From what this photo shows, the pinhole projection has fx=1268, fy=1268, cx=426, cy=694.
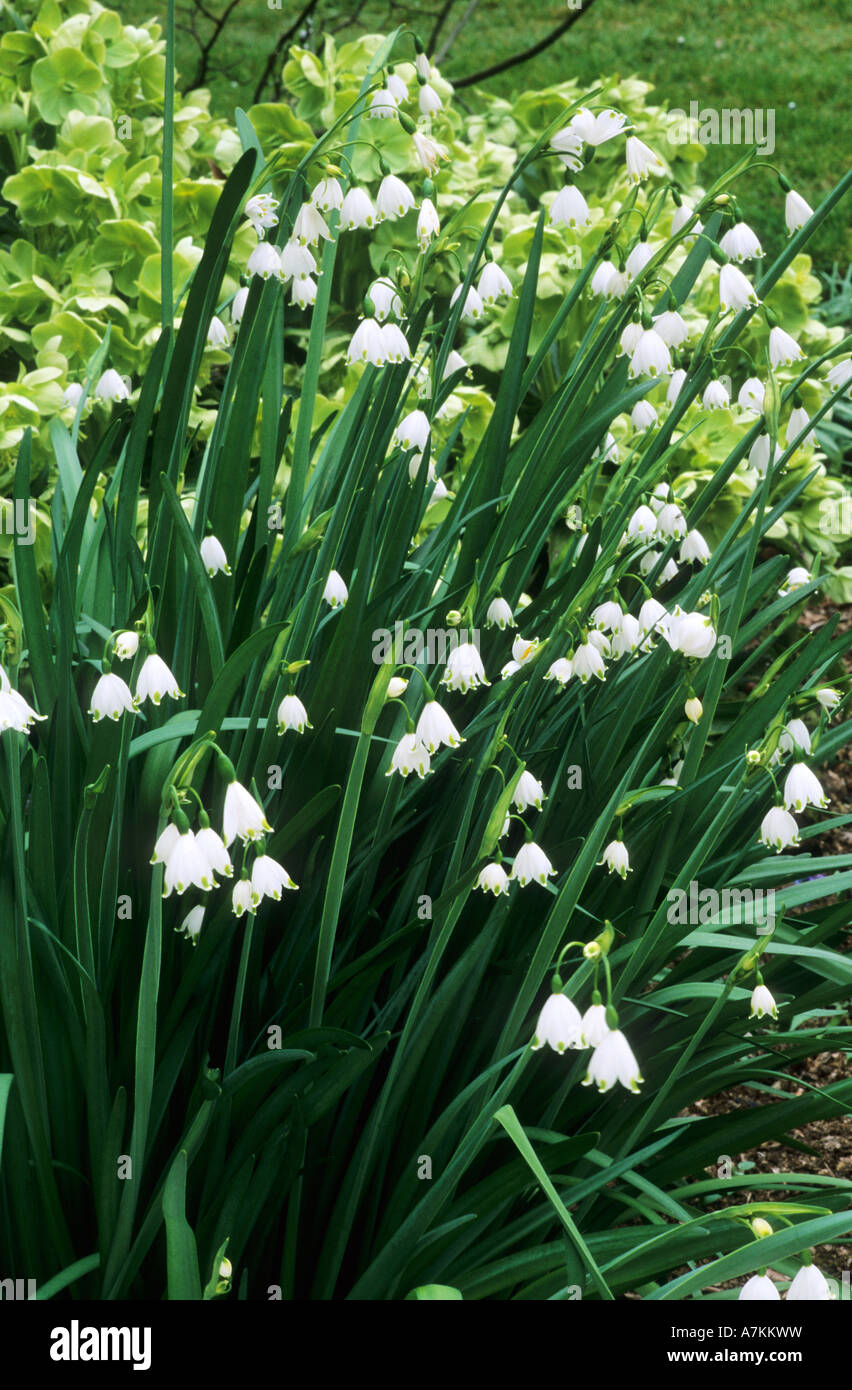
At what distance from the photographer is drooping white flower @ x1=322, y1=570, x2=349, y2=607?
194 centimetres

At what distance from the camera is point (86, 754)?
1.90 meters

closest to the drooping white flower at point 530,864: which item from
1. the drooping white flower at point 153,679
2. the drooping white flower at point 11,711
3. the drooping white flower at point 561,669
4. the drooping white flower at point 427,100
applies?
the drooping white flower at point 561,669

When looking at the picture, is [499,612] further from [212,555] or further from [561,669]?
[212,555]

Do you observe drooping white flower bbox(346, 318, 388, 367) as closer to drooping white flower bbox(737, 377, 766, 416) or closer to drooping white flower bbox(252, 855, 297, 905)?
drooping white flower bbox(737, 377, 766, 416)

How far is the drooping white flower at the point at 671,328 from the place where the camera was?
6.07 ft

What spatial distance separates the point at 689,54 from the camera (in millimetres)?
8836

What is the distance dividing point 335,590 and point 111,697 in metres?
0.44

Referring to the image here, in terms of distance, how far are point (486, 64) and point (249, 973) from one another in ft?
26.5

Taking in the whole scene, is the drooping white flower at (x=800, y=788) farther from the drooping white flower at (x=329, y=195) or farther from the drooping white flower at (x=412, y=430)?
the drooping white flower at (x=329, y=195)

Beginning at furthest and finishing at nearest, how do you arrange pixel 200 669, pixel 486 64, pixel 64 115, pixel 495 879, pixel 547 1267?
1. pixel 486 64
2. pixel 64 115
3. pixel 200 669
4. pixel 547 1267
5. pixel 495 879

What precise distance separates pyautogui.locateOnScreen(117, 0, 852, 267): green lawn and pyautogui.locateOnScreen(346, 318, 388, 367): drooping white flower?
5.15 metres

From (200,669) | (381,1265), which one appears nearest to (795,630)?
(200,669)

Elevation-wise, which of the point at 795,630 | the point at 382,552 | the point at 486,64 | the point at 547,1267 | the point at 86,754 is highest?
the point at 486,64

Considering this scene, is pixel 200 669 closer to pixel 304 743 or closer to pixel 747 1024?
pixel 304 743
